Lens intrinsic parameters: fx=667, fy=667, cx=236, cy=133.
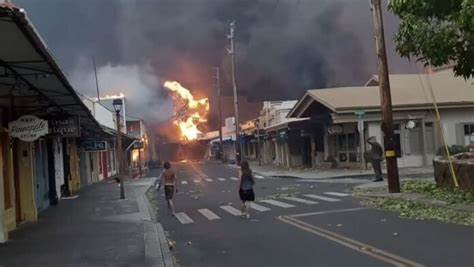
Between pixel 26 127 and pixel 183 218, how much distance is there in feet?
16.0

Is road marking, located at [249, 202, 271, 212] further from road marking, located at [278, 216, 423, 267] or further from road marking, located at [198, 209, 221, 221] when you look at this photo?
road marking, located at [278, 216, 423, 267]

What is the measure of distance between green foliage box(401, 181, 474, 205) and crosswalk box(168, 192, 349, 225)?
2.13 m

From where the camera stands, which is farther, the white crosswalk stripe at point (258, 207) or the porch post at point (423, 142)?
the porch post at point (423, 142)

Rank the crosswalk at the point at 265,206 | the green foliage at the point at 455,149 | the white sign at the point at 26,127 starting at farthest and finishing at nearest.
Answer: the green foliage at the point at 455,149, the crosswalk at the point at 265,206, the white sign at the point at 26,127

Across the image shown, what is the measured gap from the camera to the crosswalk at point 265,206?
55.9 feet

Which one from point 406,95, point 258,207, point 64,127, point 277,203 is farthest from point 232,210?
point 406,95

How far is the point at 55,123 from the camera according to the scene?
1873 centimetres

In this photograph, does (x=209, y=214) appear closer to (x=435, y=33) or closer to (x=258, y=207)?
(x=258, y=207)

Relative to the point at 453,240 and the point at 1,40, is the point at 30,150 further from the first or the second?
the point at 453,240

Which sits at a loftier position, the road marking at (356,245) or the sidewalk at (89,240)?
the sidewalk at (89,240)

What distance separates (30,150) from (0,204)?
19.3 feet

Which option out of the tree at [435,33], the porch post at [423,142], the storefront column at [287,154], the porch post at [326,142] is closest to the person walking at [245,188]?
the tree at [435,33]

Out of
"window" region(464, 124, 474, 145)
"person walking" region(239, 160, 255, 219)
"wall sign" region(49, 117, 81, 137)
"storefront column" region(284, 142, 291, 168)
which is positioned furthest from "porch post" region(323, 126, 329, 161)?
"person walking" region(239, 160, 255, 219)

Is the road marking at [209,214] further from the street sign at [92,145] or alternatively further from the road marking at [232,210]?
the street sign at [92,145]
